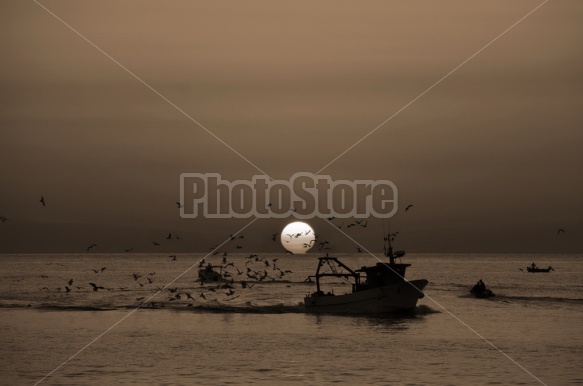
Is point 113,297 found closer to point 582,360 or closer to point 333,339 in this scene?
point 333,339

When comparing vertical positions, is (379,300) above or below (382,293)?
below

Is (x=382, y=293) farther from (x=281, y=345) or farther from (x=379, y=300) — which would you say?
(x=281, y=345)

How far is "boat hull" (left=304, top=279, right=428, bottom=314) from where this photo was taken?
221 ft

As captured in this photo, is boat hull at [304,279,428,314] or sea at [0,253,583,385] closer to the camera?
sea at [0,253,583,385]

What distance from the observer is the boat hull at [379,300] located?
67.2 meters

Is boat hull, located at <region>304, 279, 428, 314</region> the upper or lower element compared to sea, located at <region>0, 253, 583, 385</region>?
upper

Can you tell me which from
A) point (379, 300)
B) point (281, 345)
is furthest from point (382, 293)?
point (281, 345)

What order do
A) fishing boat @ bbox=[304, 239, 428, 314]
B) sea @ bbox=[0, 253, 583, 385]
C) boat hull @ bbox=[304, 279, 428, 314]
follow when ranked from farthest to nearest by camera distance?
1. boat hull @ bbox=[304, 279, 428, 314]
2. fishing boat @ bbox=[304, 239, 428, 314]
3. sea @ bbox=[0, 253, 583, 385]

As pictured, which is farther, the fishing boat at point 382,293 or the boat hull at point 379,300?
the boat hull at point 379,300

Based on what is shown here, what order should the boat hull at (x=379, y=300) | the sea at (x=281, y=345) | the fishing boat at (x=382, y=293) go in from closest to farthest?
the sea at (x=281, y=345)
the fishing boat at (x=382, y=293)
the boat hull at (x=379, y=300)

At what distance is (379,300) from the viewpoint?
67250 mm

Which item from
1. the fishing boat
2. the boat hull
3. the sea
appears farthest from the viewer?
the boat hull

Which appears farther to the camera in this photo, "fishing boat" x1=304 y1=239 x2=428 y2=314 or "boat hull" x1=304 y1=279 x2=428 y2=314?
"boat hull" x1=304 y1=279 x2=428 y2=314

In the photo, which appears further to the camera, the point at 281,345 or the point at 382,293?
the point at 382,293
